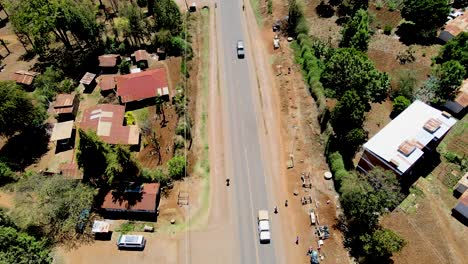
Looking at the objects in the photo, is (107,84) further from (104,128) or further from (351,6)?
(351,6)

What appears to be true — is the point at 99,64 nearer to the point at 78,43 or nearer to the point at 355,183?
the point at 78,43

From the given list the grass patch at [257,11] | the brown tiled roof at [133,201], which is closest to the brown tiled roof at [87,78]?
the brown tiled roof at [133,201]

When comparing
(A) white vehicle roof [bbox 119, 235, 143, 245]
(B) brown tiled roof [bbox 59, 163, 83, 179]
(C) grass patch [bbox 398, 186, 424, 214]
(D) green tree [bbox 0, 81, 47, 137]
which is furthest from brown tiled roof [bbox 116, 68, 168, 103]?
Result: (C) grass patch [bbox 398, 186, 424, 214]

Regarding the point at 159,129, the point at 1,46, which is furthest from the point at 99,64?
the point at 1,46

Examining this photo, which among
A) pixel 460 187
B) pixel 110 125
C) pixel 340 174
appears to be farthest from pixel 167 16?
pixel 460 187

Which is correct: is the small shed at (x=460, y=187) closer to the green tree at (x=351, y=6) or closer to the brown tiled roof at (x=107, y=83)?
the green tree at (x=351, y=6)

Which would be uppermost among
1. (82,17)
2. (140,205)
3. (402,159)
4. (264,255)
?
(82,17)

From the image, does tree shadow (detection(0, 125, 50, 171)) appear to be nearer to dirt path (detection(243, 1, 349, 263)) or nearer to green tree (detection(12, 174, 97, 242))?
green tree (detection(12, 174, 97, 242))
